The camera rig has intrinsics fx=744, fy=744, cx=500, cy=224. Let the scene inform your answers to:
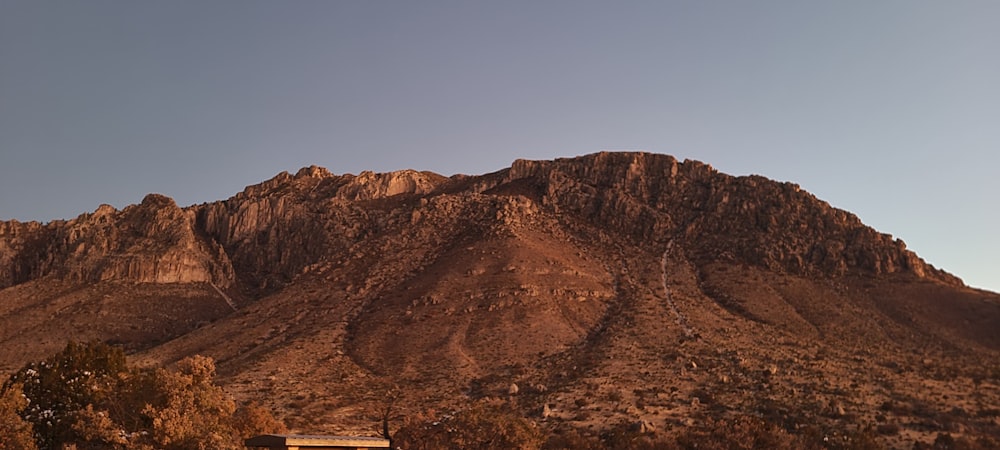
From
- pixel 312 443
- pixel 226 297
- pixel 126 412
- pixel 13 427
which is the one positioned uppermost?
pixel 312 443

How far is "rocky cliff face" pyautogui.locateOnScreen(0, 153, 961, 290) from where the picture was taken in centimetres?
7775

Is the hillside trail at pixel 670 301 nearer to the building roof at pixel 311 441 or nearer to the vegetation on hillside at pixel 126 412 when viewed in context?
the vegetation on hillside at pixel 126 412

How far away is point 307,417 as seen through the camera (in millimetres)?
36656

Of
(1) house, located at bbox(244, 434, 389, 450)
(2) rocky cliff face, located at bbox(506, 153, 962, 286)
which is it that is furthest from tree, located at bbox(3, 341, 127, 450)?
(2) rocky cliff face, located at bbox(506, 153, 962, 286)

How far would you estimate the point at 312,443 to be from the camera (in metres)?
15.9

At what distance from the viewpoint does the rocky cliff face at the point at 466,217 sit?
77.8 metres

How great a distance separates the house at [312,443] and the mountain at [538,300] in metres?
16.5

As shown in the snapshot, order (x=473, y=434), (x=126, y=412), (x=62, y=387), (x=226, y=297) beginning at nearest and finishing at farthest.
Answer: (x=126, y=412), (x=473, y=434), (x=62, y=387), (x=226, y=297)

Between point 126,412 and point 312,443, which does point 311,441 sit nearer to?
point 312,443

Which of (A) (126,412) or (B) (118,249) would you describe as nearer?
(A) (126,412)

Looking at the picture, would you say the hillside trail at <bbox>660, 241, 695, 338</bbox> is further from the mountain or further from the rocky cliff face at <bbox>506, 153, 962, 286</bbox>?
the rocky cliff face at <bbox>506, 153, 962, 286</bbox>

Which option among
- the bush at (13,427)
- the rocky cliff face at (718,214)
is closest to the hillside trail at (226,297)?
the rocky cliff face at (718,214)

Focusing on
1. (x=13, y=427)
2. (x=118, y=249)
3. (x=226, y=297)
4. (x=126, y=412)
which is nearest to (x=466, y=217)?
(x=226, y=297)

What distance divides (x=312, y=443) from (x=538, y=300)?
145 feet
